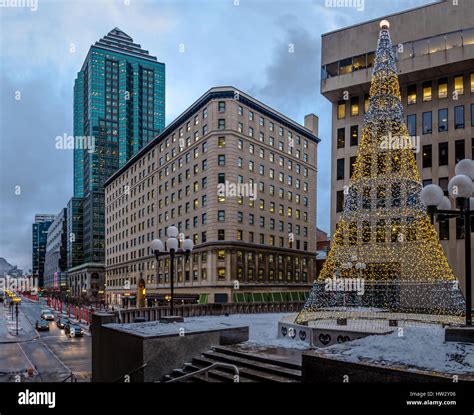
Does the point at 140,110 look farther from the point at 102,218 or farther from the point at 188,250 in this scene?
the point at 188,250

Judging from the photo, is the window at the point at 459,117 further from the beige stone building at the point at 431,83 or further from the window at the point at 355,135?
the window at the point at 355,135

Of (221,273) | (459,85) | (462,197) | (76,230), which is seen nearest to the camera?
(462,197)

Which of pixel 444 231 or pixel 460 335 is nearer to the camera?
pixel 460 335

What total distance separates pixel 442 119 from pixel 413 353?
128ft

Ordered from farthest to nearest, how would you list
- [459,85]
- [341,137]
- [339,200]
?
[341,137] → [339,200] → [459,85]

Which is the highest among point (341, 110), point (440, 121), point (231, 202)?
point (341, 110)

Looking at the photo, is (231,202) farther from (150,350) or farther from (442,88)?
(150,350)

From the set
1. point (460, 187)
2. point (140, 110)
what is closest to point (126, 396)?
point (460, 187)

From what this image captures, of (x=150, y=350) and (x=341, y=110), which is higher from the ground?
(x=341, y=110)

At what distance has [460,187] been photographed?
10.7 meters

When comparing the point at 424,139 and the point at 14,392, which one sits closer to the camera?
the point at 14,392

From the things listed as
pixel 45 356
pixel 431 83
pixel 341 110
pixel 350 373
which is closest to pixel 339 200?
pixel 341 110

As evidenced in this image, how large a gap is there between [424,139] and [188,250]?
3111 cm

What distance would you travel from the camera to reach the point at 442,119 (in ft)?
139
